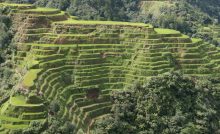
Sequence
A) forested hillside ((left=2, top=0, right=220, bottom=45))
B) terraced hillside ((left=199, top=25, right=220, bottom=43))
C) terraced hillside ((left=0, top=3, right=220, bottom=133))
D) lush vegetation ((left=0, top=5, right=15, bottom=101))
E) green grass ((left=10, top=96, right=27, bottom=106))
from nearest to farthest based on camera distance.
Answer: green grass ((left=10, top=96, right=27, bottom=106))
terraced hillside ((left=0, top=3, right=220, bottom=133))
lush vegetation ((left=0, top=5, right=15, bottom=101))
forested hillside ((left=2, top=0, right=220, bottom=45))
terraced hillside ((left=199, top=25, right=220, bottom=43))

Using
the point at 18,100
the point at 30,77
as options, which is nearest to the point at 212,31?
the point at 30,77

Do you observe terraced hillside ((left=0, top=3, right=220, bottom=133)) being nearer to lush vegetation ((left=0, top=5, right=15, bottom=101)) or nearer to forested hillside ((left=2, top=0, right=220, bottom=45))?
lush vegetation ((left=0, top=5, right=15, bottom=101))

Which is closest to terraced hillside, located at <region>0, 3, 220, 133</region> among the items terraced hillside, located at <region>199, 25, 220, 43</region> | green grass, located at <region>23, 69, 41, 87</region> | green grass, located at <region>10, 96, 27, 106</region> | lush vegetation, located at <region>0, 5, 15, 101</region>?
green grass, located at <region>23, 69, 41, 87</region>

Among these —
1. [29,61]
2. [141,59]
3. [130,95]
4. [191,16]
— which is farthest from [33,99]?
[191,16]

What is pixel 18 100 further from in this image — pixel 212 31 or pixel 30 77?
pixel 212 31

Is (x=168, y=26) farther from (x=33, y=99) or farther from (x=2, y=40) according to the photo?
(x=33, y=99)

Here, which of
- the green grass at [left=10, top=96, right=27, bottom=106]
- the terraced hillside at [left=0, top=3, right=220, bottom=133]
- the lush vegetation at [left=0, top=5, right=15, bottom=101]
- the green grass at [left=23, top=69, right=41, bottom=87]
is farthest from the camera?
the lush vegetation at [left=0, top=5, right=15, bottom=101]

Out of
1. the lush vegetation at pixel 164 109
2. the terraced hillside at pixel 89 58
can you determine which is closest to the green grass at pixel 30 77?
the terraced hillside at pixel 89 58
